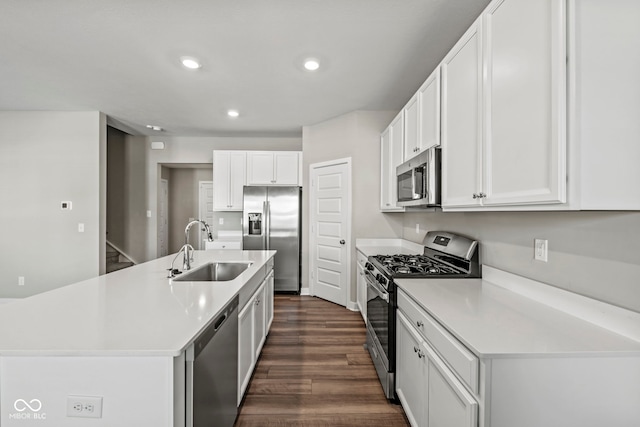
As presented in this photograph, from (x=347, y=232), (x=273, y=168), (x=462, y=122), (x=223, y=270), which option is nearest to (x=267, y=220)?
(x=273, y=168)

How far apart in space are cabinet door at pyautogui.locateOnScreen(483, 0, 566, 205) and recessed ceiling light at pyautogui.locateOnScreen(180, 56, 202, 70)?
238 centimetres

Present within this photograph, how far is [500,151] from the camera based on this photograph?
4.41 feet

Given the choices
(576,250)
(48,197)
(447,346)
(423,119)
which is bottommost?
(447,346)

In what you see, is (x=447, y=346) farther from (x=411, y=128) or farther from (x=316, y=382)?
(x=411, y=128)

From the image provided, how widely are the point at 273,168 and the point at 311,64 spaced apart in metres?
2.54

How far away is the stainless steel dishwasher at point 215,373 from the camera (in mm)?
1117

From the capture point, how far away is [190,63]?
8.91 feet

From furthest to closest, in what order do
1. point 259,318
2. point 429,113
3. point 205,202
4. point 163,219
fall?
1. point 205,202
2. point 163,219
3. point 259,318
4. point 429,113

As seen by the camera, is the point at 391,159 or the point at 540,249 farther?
the point at 391,159

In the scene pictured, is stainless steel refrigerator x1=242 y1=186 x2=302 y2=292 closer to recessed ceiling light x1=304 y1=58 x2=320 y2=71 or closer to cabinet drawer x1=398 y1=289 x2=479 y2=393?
recessed ceiling light x1=304 y1=58 x2=320 y2=71

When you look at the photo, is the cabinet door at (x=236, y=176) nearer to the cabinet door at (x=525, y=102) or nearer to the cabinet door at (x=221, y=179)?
the cabinet door at (x=221, y=179)

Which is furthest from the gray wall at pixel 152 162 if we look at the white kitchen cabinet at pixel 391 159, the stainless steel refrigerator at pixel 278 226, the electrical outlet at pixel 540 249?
the electrical outlet at pixel 540 249

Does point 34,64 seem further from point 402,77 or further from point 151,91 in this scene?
point 402,77

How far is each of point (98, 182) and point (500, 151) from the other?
4.94 metres
